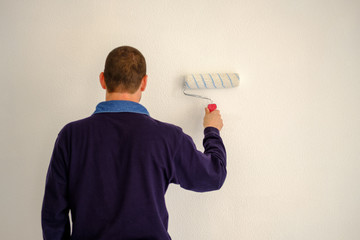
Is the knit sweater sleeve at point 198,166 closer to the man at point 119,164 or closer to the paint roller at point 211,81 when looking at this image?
the man at point 119,164

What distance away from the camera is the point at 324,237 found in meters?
1.32

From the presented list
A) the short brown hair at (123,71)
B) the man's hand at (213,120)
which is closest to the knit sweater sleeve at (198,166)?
the man's hand at (213,120)

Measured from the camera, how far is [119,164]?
87cm

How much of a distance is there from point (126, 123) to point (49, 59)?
62 cm

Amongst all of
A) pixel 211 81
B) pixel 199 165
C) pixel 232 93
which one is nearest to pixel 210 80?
pixel 211 81

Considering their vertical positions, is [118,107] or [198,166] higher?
[118,107]

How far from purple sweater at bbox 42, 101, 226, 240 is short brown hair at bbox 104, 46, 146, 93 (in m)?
0.05

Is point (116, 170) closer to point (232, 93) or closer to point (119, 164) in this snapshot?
point (119, 164)

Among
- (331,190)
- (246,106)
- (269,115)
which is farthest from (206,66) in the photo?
(331,190)

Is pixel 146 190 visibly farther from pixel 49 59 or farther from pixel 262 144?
pixel 49 59

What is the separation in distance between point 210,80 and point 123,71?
1.38 feet

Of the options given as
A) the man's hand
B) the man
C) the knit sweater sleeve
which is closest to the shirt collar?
the man

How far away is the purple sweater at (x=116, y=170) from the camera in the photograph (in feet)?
2.84

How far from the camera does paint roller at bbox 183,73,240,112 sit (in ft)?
3.90
